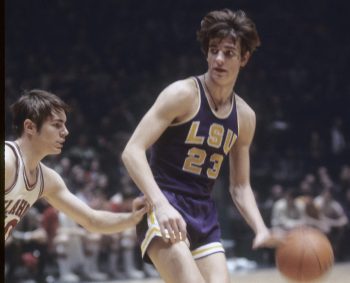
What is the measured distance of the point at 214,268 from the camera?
3.83m

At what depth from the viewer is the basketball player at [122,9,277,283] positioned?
147 inches

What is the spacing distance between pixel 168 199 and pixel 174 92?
1.80ft

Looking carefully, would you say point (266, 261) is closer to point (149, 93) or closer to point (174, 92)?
point (149, 93)

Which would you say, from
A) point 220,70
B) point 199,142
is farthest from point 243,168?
point 220,70

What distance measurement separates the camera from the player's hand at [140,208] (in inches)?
153

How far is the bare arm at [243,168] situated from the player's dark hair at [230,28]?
0.37 metres

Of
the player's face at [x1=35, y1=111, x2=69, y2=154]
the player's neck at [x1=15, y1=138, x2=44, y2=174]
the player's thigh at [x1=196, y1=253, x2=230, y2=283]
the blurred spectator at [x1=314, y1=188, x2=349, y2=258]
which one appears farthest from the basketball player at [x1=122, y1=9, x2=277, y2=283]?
the blurred spectator at [x1=314, y1=188, x2=349, y2=258]

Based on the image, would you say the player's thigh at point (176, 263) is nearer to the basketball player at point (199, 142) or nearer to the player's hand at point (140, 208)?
the basketball player at point (199, 142)

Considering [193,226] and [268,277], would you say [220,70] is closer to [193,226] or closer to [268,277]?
[193,226]

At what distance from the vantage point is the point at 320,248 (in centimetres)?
399

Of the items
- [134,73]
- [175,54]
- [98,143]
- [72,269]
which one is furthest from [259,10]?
[72,269]

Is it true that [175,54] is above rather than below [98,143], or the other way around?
above

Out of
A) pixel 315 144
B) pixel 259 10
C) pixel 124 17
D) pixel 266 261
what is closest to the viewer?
pixel 266 261

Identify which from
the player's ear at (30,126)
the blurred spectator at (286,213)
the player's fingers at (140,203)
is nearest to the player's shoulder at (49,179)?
the player's ear at (30,126)
